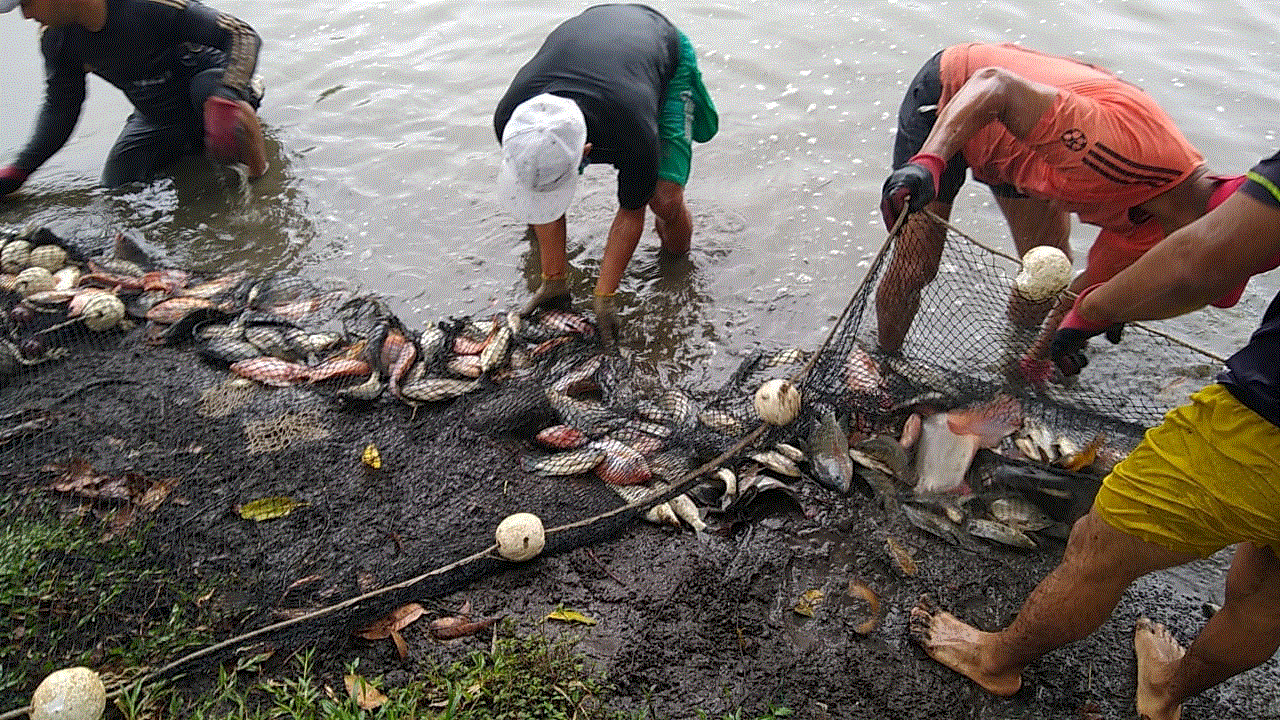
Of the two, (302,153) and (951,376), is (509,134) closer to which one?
(951,376)

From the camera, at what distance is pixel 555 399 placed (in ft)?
12.7

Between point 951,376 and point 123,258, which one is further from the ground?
point 951,376

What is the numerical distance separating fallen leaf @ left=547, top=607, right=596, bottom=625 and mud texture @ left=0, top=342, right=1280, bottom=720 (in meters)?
0.03

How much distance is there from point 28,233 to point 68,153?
1.94 metres

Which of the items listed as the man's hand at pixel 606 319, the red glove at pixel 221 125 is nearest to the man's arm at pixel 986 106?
the man's hand at pixel 606 319

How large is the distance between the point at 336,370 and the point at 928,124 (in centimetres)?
309

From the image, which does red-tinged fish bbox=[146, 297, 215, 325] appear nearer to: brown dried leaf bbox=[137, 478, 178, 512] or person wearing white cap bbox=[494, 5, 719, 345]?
brown dried leaf bbox=[137, 478, 178, 512]

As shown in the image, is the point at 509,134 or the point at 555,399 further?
the point at 555,399

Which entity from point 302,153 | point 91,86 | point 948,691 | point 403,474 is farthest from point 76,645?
point 91,86

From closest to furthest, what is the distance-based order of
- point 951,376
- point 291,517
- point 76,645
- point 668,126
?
1. point 76,645
2. point 291,517
3. point 951,376
4. point 668,126

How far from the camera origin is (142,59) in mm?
5742

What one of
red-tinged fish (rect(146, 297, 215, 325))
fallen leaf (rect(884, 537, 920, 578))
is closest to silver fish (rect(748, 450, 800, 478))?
fallen leaf (rect(884, 537, 920, 578))

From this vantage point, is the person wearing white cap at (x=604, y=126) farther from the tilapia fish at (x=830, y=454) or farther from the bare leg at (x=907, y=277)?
the tilapia fish at (x=830, y=454)

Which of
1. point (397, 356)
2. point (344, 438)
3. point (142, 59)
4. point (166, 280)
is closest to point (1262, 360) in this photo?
point (344, 438)
